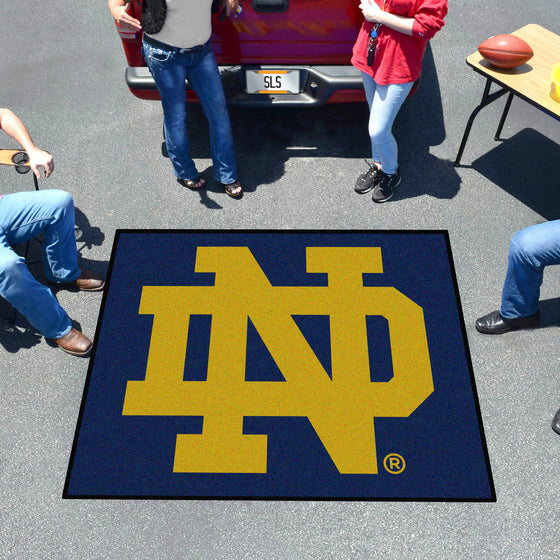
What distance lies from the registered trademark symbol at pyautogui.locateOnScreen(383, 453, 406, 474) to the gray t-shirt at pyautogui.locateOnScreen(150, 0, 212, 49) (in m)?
2.53

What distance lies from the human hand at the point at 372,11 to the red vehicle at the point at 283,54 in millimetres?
444

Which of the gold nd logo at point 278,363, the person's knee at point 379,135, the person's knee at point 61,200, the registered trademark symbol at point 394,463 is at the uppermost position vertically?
the person's knee at point 379,135

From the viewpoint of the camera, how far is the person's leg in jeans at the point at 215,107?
3506 millimetres

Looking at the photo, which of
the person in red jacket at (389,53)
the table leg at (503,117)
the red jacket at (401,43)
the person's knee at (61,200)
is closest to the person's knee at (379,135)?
the person in red jacket at (389,53)

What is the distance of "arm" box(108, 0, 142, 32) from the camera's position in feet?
10.9

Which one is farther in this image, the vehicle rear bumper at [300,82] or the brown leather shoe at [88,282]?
the vehicle rear bumper at [300,82]

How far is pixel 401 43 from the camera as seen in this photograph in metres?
3.26

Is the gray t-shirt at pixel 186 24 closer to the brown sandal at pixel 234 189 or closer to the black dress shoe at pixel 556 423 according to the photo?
the brown sandal at pixel 234 189

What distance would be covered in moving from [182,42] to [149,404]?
2044mm

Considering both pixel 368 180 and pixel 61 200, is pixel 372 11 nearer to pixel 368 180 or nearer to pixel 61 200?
pixel 368 180

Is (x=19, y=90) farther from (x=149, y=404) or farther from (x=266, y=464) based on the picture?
(x=266, y=464)

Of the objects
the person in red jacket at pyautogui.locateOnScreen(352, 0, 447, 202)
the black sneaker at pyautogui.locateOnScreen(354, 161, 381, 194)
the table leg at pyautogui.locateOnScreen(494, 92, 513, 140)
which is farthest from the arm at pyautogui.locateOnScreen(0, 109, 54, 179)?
the table leg at pyautogui.locateOnScreen(494, 92, 513, 140)

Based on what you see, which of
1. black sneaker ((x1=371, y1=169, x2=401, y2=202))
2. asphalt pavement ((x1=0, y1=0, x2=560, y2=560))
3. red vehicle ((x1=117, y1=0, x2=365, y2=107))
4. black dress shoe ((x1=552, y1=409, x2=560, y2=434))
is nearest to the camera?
asphalt pavement ((x1=0, y1=0, x2=560, y2=560))

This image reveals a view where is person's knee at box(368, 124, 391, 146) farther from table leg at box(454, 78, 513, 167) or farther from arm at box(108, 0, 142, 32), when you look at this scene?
arm at box(108, 0, 142, 32)
